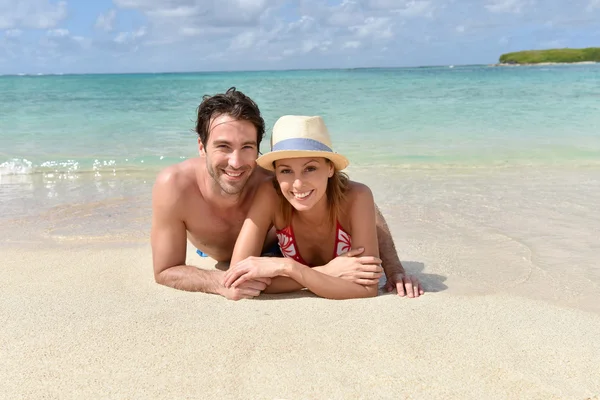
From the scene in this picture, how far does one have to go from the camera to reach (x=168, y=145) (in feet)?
40.5

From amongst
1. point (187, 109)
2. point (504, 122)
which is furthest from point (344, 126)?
point (187, 109)

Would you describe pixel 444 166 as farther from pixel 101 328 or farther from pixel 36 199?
pixel 101 328

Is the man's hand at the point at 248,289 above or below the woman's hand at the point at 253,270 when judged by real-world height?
below

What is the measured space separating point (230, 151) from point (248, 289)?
930mm

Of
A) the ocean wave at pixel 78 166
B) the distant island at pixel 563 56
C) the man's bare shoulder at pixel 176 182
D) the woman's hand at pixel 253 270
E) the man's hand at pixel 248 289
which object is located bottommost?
the man's hand at pixel 248 289

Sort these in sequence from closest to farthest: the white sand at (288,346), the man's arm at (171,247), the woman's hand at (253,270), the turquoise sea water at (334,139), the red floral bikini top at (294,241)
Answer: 1. the white sand at (288,346)
2. the woman's hand at (253,270)
3. the man's arm at (171,247)
4. the red floral bikini top at (294,241)
5. the turquoise sea water at (334,139)

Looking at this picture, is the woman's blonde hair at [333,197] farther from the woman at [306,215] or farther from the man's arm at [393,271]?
the man's arm at [393,271]

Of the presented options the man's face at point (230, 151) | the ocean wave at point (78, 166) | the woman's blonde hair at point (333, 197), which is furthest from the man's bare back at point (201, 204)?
the ocean wave at point (78, 166)

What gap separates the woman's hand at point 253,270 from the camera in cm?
367

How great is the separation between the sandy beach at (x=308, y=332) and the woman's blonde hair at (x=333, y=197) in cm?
58

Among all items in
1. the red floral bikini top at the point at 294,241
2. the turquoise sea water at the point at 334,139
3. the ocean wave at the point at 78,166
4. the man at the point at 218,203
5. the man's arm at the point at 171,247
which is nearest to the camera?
the man at the point at 218,203

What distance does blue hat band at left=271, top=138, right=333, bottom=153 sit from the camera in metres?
3.53

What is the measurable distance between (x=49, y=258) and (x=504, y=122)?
13.2 metres

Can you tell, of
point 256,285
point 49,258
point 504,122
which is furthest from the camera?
point 504,122
